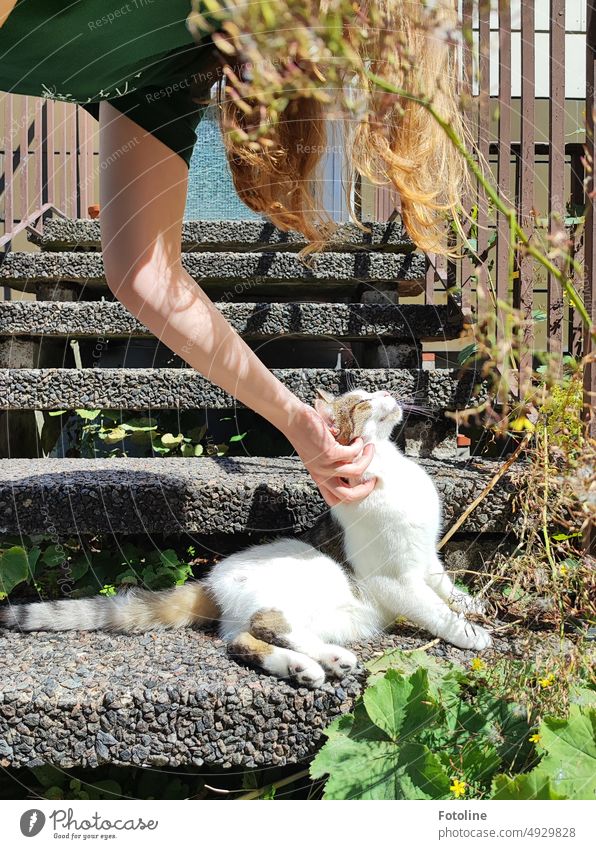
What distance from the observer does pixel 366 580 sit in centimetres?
127

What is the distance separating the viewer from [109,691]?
97cm

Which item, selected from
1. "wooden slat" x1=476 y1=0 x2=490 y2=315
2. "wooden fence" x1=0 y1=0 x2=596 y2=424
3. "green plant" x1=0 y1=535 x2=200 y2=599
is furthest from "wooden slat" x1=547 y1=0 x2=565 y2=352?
"green plant" x1=0 y1=535 x2=200 y2=599

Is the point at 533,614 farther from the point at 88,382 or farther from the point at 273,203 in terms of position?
the point at 88,382

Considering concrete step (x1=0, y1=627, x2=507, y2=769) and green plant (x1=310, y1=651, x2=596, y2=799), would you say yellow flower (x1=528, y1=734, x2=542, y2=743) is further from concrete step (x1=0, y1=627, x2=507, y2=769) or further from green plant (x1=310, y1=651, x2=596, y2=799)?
concrete step (x1=0, y1=627, x2=507, y2=769)

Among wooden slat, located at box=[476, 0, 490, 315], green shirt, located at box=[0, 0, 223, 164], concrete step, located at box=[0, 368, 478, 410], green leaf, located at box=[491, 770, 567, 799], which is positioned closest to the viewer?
→ green leaf, located at box=[491, 770, 567, 799]

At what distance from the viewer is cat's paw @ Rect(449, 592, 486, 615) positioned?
1078 mm

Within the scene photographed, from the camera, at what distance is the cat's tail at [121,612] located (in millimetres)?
1216

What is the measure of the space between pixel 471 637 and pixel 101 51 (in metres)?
1.10

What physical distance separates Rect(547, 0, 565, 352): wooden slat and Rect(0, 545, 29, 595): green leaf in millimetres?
1221

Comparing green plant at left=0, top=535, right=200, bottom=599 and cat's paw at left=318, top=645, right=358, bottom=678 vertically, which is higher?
green plant at left=0, top=535, right=200, bottom=599

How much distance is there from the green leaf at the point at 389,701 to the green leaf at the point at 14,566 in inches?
29.7

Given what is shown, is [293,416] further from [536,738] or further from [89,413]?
[89,413]
